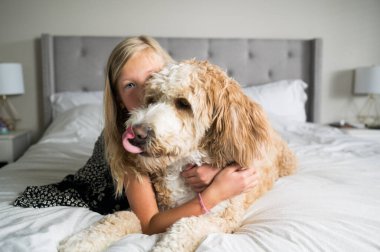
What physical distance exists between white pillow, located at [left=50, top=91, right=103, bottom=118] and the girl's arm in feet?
7.08

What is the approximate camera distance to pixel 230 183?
100 cm

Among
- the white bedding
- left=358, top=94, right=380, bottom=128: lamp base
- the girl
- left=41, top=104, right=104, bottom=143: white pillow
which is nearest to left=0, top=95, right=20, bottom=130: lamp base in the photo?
left=41, top=104, right=104, bottom=143: white pillow

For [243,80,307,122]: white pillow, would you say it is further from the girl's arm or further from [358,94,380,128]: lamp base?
the girl's arm

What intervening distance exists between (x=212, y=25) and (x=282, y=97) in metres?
1.19

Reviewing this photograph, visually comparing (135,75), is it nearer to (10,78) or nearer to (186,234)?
(186,234)

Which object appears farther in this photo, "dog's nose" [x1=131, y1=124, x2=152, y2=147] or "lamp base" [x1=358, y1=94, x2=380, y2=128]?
"lamp base" [x1=358, y1=94, x2=380, y2=128]

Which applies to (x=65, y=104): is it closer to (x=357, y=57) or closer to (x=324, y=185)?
(x=324, y=185)

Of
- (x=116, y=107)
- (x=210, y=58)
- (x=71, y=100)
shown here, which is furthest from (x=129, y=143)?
(x=210, y=58)

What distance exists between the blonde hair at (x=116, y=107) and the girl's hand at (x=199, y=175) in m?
0.23

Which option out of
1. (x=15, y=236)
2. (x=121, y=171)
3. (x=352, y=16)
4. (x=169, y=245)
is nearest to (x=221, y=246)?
(x=169, y=245)

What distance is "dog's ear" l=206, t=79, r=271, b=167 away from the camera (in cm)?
97

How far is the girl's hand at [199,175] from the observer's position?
1018 millimetres

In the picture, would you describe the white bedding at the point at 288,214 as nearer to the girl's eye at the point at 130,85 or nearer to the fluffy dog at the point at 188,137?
the fluffy dog at the point at 188,137

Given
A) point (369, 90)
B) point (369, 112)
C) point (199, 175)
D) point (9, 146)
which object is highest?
point (369, 90)
